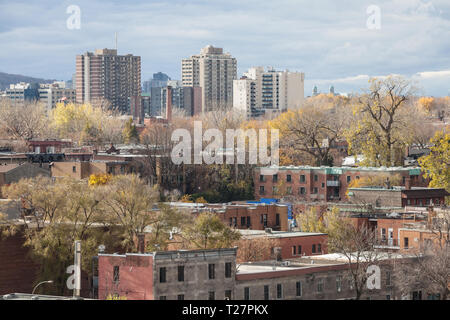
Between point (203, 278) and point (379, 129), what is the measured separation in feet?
162

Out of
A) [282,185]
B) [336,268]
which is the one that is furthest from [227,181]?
[336,268]

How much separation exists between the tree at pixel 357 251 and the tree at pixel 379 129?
2747cm

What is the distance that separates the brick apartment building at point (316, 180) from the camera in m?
79.1

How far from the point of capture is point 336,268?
42656 millimetres

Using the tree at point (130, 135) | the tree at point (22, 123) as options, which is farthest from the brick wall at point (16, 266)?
the tree at point (130, 135)

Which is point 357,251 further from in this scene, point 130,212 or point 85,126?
point 85,126

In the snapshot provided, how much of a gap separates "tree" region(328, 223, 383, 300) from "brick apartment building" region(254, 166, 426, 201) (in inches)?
876

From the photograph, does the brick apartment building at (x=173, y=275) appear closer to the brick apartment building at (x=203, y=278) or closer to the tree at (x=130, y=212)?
the brick apartment building at (x=203, y=278)

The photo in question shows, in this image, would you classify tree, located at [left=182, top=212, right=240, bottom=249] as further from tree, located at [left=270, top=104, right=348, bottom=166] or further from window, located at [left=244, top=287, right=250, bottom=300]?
tree, located at [left=270, top=104, right=348, bottom=166]

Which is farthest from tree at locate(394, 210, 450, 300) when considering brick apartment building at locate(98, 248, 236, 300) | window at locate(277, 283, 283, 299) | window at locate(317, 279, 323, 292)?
brick apartment building at locate(98, 248, 236, 300)

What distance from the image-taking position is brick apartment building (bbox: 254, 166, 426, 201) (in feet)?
260

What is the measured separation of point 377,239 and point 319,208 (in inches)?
561

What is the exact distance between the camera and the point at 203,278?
3956 cm
